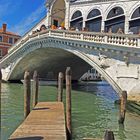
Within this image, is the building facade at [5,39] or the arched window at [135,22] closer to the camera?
the arched window at [135,22]

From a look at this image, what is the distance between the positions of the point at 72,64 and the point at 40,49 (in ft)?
14.6

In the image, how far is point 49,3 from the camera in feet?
74.0

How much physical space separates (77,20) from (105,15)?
2.92 m

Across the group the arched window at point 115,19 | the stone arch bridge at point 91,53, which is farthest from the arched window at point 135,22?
the stone arch bridge at point 91,53

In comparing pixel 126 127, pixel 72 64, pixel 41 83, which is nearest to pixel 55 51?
pixel 72 64

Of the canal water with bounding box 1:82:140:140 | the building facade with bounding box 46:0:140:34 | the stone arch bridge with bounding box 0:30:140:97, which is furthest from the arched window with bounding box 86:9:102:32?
the canal water with bounding box 1:82:140:140

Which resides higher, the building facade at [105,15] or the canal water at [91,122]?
the building facade at [105,15]

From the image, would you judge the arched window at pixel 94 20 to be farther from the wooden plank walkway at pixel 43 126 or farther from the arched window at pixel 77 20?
the wooden plank walkway at pixel 43 126

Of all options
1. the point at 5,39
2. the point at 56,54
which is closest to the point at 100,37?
the point at 56,54

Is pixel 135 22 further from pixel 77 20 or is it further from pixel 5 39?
pixel 5 39

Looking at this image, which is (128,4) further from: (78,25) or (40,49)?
(40,49)

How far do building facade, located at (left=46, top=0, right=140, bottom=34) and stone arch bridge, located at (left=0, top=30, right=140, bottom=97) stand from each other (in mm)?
994

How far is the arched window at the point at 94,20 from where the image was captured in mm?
17534

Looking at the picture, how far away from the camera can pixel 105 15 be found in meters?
16.9
